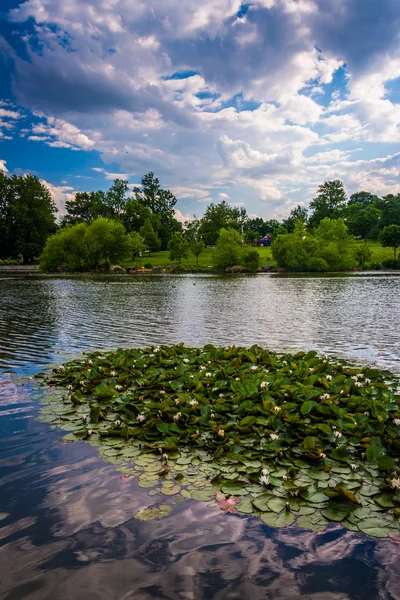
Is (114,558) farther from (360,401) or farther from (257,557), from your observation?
(360,401)

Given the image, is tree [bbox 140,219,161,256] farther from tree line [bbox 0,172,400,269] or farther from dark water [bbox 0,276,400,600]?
dark water [bbox 0,276,400,600]

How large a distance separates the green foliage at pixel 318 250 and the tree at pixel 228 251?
8.58 m

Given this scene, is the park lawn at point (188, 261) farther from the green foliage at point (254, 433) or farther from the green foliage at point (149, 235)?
the green foliage at point (254, 433)

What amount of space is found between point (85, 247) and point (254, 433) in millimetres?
85881

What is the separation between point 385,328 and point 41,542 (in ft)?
50.9

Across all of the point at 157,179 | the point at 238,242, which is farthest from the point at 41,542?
the point at 157,179

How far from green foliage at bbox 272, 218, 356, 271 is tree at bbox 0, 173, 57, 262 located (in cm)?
6443

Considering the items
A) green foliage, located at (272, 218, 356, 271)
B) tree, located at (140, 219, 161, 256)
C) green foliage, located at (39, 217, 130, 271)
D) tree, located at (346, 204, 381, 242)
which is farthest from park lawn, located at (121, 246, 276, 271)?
tree, located at (346, 204, 381, 242)

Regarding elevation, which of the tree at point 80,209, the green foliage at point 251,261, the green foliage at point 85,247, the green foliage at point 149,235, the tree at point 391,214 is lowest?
the green foliage at point 251,261

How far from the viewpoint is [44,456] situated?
212 inches

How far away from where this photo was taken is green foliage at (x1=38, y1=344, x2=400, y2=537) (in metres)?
4.23

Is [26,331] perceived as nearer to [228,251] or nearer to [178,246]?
[228,251]

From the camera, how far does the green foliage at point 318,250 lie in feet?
261

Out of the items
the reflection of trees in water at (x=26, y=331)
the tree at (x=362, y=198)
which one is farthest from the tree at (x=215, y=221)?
the reflection of trees in water at (x=26, y=331)
